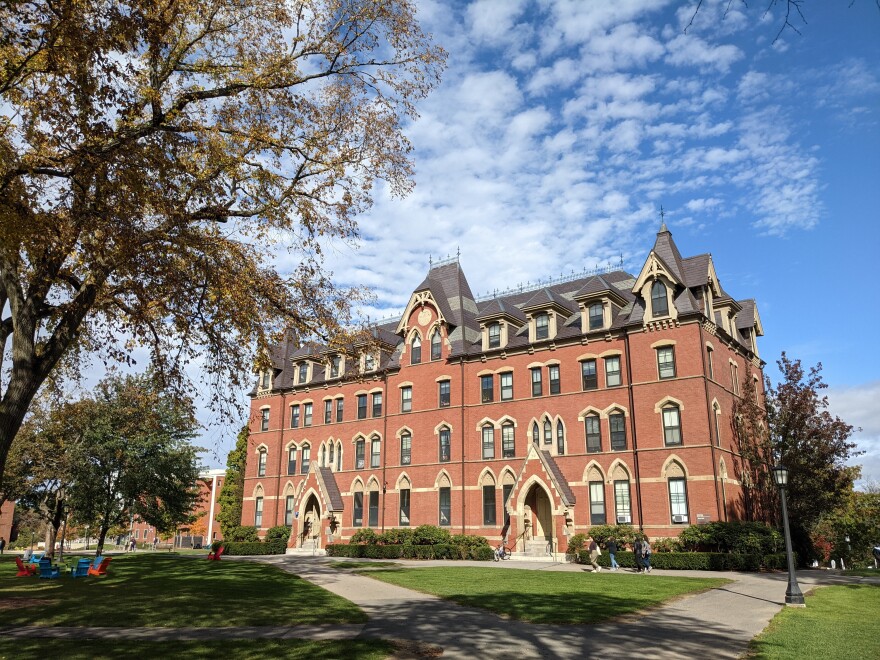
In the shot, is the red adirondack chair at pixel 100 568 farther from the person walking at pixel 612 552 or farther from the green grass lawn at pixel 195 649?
the person walking at pixel 612 552

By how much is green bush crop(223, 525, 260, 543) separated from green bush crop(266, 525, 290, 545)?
89.9 inches

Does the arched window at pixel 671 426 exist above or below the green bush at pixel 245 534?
above

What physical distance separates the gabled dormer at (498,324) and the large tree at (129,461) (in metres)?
18.1

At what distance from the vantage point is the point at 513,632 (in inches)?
511

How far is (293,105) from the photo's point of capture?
578 inches

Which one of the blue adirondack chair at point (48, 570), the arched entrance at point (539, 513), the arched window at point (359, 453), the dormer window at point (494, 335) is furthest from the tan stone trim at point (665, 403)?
the blue adirondack chair at point (48, 570)

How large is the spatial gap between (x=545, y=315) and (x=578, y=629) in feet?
88.8

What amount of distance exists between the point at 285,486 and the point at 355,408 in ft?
27.8

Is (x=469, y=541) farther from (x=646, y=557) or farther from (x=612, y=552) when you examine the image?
(x=646, y=557)

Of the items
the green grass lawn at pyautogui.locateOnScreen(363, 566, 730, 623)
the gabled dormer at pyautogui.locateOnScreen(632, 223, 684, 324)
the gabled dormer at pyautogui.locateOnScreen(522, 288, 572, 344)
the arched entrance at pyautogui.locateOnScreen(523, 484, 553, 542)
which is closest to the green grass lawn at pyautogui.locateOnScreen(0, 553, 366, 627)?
the green grass lawn at pyautogui.locateOnScreen(363, 566, 730, 623)

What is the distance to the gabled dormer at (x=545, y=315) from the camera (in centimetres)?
3866

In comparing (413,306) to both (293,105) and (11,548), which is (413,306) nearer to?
(293,105)

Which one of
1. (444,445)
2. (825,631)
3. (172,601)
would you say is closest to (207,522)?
(444,445)

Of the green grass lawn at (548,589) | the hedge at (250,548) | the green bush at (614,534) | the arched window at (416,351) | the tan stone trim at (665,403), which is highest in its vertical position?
the arched window at (416,351)
